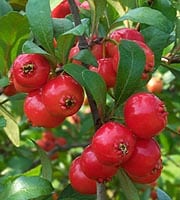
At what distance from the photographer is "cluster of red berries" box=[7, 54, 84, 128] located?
120 cm

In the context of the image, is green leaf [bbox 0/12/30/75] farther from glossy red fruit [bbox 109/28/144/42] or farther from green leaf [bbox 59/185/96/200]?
green leaf [bbox 59/185/96/200]

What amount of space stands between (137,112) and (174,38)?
1.44 feet

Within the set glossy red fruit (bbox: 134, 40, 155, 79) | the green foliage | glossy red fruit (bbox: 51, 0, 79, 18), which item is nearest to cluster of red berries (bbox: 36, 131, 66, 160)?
the green foliage

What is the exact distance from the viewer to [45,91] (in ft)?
4.02

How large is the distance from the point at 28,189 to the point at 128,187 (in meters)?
0.25

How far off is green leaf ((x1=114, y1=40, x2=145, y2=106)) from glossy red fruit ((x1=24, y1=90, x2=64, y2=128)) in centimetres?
15

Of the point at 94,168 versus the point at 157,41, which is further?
the point at 157,41

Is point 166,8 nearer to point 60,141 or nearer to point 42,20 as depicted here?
point 42,20

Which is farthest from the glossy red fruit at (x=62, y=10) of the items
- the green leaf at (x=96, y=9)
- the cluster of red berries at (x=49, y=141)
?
the cluster of red berries at (x=49, y=141)

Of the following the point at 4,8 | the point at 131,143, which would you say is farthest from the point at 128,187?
the point at 4,8

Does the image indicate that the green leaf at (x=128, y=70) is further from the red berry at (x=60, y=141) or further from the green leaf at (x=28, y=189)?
the red berry at (x=60, y=141)

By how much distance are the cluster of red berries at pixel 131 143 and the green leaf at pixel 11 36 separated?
42cm

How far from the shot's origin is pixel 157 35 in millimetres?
1389

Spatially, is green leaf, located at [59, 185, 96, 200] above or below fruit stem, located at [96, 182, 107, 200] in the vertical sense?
below
